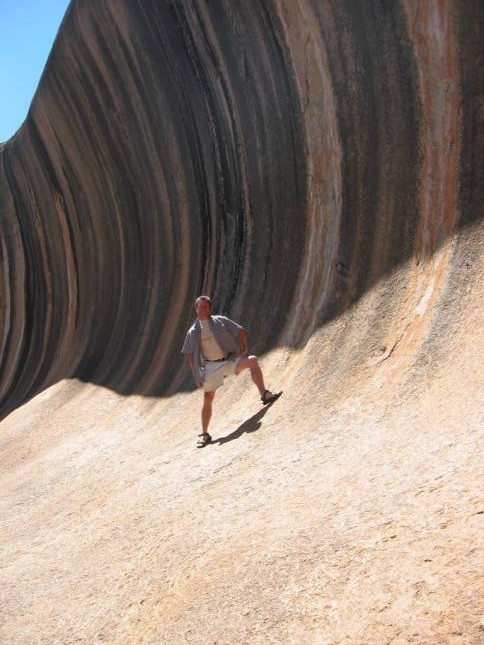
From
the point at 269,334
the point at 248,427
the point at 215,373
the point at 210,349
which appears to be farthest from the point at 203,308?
the point at 269,334

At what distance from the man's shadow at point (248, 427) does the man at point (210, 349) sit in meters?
0.15

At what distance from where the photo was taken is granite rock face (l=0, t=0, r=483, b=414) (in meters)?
4.86

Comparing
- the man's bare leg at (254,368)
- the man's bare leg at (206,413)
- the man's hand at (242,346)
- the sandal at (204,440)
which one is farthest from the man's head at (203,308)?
the sandal at (204,440)

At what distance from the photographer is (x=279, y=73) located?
659cm

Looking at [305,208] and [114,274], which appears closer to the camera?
[305,208]

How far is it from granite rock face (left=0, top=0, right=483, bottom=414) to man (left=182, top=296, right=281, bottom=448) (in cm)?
65

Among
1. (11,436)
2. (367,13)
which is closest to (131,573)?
(367,13)

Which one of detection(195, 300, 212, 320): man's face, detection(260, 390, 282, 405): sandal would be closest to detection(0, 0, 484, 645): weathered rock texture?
detection(260, 390, 282, 405): sandal

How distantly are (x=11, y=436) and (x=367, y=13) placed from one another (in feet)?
18.4

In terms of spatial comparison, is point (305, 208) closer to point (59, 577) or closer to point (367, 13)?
point (367, 13)

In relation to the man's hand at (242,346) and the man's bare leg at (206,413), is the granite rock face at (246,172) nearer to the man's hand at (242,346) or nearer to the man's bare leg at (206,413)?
the man's hand at (242,346)

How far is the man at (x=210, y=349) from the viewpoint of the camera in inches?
205

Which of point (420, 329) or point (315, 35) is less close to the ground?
point (315, 35)

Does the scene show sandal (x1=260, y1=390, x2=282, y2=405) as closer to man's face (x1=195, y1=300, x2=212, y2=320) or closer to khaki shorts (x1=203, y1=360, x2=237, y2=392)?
khaki shorts (x1=203, y1=360, x2=237, y2=392)
